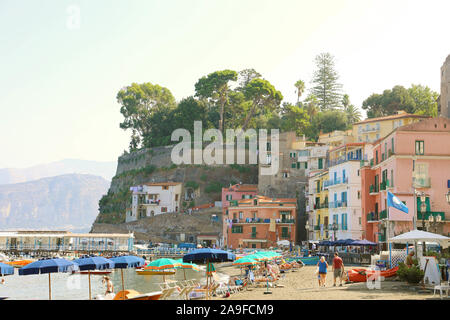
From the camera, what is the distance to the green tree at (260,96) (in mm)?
89875

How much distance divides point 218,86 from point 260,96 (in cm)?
708

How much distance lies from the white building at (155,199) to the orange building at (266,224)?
2540 centimetres

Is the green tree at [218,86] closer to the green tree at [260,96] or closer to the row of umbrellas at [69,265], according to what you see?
the green tree at [260,96]

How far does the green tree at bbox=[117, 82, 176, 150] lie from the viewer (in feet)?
346

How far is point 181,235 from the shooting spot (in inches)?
3310

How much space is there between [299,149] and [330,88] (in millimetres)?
31601

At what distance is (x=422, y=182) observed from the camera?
131ft

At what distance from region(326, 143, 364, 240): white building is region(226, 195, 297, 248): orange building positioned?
9.31 m

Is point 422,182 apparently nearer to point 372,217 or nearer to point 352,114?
point 372,217

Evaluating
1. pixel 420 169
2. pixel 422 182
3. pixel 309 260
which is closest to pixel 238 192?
pixel 309 260

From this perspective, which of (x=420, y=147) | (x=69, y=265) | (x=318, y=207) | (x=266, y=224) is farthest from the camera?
(x=266, y=224)

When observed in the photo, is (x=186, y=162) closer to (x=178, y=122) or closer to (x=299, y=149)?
(x=178, y=122)

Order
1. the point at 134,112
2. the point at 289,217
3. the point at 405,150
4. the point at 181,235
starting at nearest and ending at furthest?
the point at 405,150 < the point at 289,217 < the point at 181,235 < the point at 134,112
